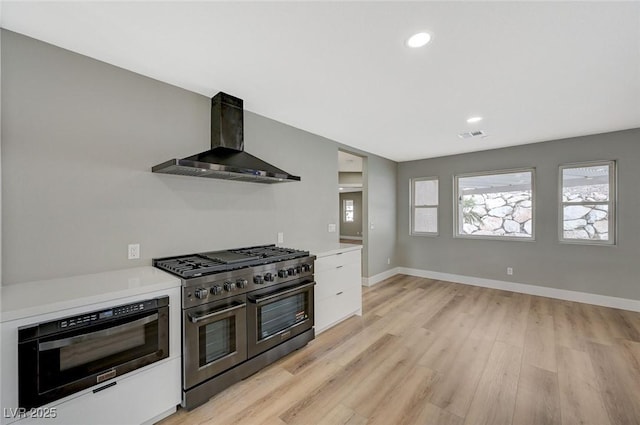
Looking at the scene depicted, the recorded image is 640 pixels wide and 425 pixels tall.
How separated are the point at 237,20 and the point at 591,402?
3.59m

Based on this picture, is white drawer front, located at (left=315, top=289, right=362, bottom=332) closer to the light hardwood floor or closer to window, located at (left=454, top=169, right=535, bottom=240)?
the light hardwood floor

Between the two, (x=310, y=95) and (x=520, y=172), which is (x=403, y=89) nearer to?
(x=310, y=95)

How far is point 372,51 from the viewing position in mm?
1904

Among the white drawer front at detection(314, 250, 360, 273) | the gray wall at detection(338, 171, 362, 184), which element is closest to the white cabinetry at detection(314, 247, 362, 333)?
the white drawer front at detection(314, 250, 360, 273)

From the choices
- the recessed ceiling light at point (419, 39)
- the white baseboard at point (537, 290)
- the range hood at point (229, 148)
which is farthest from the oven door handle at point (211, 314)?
the white baseboard at point (537, 290)

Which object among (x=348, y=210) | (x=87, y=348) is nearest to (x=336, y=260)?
(x=87, y=348)

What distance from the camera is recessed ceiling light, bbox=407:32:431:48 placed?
5.68 feet

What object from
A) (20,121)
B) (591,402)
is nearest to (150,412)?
(20,121)

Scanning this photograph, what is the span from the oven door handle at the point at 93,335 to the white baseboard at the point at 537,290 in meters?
4.13

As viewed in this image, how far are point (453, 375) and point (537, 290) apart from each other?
129 inches

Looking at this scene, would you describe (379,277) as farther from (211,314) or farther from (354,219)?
(354,219)

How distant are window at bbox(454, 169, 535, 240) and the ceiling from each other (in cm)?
169

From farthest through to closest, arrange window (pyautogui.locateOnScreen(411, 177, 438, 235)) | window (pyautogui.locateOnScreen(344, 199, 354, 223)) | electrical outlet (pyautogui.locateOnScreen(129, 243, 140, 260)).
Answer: window (pyautogui.locateOnScreen(344, 199, 354, 223)), window (pyautogui.locateOnScreen(411, 177, 438, 235)), electrical outlet (pyautogui.locateOnScreen(129, 243, 140, 260))

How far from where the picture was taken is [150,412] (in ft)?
5.52
